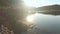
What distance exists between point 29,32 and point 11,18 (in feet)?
0.83

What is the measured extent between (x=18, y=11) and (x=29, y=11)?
0.13 metres

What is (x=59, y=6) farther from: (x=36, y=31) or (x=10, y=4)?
(x=10, y=4)

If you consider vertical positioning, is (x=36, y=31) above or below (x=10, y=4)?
below

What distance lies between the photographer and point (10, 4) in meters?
1.36

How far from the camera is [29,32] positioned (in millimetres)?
1316

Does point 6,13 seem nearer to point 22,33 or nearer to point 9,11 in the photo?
point 9,11

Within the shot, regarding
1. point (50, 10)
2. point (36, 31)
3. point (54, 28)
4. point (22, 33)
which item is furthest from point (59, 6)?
point (22, 33)

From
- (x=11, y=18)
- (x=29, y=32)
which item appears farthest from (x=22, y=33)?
(x=11, y=18)

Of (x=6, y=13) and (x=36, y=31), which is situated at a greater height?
(x=6, y=13)

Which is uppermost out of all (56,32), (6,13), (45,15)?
(6,13)

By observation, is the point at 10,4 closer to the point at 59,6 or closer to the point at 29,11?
the point at 29,11

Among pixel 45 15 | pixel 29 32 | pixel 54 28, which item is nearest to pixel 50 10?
pixel 45 15

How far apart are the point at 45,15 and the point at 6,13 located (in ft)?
1.40

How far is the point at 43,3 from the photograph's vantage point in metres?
1.34
